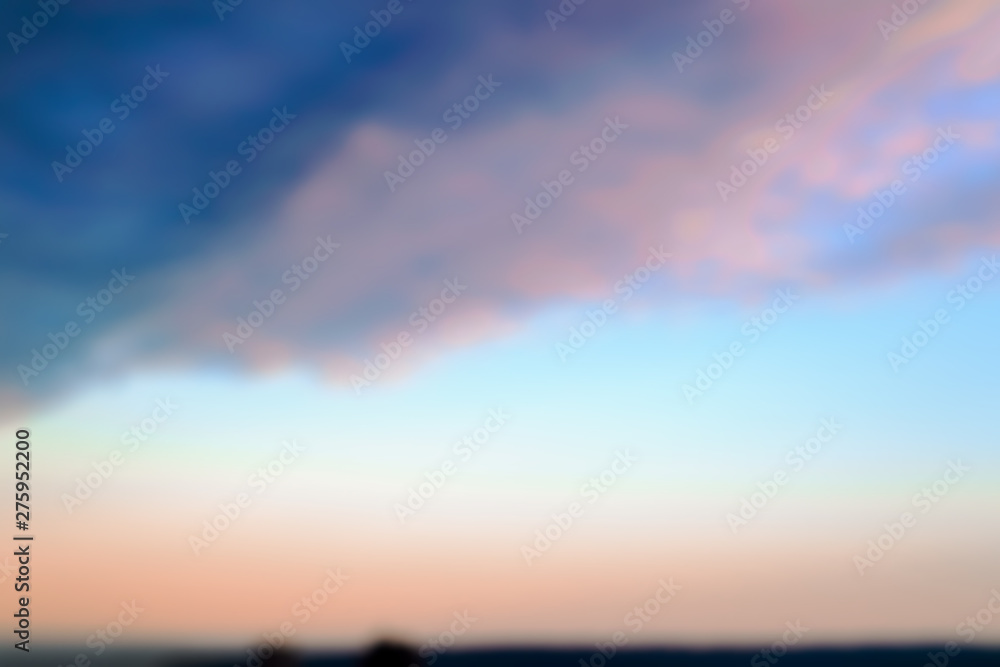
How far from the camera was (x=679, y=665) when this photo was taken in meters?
50.1

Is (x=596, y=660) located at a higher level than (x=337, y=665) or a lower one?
higher

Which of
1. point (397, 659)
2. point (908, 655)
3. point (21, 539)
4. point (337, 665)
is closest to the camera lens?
point (397, 659)

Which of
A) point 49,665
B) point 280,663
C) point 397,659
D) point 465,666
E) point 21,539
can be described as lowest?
point 465,666

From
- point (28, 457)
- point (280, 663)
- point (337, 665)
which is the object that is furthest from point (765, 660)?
point (28, 457)

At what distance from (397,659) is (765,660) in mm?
16847

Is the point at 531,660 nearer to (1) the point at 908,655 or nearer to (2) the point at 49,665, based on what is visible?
(2) the point at 49,665

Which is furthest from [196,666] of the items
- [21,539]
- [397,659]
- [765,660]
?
[765,660]

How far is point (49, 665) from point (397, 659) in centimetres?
688

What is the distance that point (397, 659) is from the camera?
8.85 m

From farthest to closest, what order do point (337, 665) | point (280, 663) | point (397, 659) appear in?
point (337, 665)
point (280, 663)
point (397, 659)

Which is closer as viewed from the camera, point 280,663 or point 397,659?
point 397,659

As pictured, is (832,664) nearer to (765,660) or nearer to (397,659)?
(765,660)

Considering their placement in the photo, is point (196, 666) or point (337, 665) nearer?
point (196, 666)

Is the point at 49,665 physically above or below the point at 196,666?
above
